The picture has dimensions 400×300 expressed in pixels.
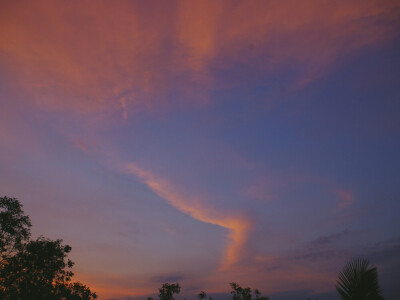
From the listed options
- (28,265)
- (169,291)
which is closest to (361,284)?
(28,265)

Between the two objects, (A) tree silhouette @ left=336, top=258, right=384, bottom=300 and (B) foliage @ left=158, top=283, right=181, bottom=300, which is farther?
(B) foliage @ left=158, top=283, right=181, bottom=300

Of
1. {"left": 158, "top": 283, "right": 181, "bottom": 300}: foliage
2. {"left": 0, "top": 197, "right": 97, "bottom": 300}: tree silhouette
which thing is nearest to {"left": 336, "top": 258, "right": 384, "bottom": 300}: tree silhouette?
{"left": 0, "top": 197, "right": 97, "bottom": 300}: tree silhouette

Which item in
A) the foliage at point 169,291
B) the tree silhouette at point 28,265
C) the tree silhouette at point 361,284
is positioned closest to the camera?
the tree silhouette at point 361,284

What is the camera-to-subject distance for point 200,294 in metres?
81.5

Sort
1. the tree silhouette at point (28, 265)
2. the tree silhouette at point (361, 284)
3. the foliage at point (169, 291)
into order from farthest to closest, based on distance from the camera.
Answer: the foliage at point (169, 291), the tree silhouette at point (28, 265), the tree silhouette at point (361, 284)

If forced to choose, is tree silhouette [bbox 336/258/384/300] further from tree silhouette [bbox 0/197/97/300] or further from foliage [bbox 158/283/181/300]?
foliage [bbox 158/283/181/300]

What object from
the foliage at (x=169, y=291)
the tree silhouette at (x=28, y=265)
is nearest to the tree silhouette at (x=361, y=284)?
the tree silhouette at (x=28, y=265)

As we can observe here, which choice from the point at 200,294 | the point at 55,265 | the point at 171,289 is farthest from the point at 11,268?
the point at 200,294

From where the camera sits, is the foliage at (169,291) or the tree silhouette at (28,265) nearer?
the tree silhouette at (28,265)

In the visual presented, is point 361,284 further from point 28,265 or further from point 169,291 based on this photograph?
point 169,291

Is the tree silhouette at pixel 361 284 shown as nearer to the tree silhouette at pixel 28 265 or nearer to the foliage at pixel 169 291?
the tree silhouette at pixel 28 265

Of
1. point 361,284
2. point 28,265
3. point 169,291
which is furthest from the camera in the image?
point 169,291

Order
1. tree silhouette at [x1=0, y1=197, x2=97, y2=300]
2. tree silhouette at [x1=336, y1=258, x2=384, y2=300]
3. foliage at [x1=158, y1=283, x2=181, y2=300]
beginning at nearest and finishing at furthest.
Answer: tree silhouette at [x1=336, y1=258, x2=384, y2=300]
tree silhouette at [x1=0, y1=197, x2=97, y2=300]
foliage at [x1=158, y1=283, x2=181, y2=300]

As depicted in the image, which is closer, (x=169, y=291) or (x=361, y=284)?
(x=361, y=284)
